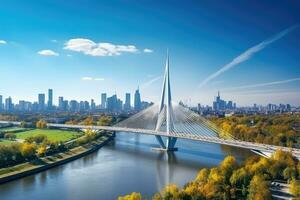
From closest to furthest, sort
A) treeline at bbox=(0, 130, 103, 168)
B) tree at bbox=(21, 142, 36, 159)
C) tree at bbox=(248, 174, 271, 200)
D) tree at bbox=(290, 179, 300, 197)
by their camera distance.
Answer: tree at bbox=(248, 174, 271, 200)
tree at bbox=(290, 179, 300, 197)
treeline at bbox=(0, 130, 103, 168)
tree at bbox=(21, 142, 36, 159)

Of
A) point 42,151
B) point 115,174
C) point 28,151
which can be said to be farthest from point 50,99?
point 115,174

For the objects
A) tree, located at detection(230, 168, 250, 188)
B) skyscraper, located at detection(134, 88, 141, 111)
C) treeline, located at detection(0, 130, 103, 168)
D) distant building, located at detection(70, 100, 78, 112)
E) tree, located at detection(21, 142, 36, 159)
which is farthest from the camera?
skyscraper, located at detection(134, 88, 141, 111)

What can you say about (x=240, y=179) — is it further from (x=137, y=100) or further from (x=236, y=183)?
(x=137, y=100)

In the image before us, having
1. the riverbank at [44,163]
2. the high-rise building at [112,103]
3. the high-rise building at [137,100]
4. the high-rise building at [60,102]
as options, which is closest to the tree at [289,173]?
the riverbank at [44,163]

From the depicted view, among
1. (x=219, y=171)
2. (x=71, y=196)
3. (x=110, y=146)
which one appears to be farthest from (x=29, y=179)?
(x=110, y=146)

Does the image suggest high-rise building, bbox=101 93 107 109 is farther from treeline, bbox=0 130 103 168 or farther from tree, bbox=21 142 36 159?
tree, bbox=21 142 36 159

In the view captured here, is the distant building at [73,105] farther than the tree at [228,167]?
Yes

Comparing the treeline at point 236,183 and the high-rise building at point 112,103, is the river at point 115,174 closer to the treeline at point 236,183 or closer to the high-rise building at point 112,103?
the treeline at point 236,183

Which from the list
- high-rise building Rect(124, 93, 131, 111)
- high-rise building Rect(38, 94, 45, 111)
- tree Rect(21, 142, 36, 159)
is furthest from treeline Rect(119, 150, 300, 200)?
high-rise building Rect(124, 93, 131, 111)
